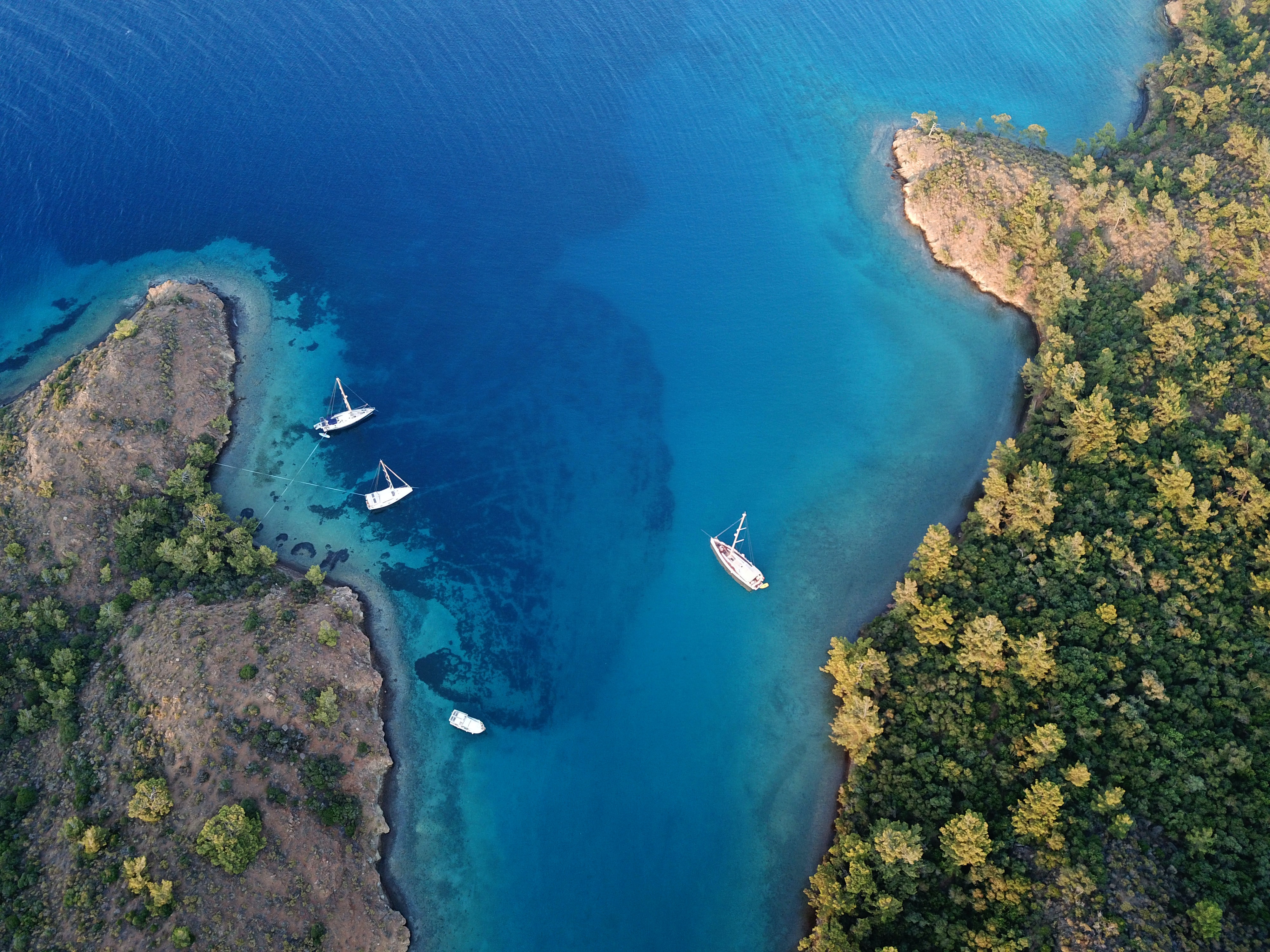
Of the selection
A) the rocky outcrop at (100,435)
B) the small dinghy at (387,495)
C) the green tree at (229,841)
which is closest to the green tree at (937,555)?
the small dinghy at (387,495)

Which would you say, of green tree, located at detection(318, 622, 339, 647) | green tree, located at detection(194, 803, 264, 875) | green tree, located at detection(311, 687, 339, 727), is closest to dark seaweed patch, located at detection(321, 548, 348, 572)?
green tree, located at detection(318, 622, 339, 647)

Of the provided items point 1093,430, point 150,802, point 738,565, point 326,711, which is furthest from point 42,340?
point 1093,430

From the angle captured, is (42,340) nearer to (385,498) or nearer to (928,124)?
(385,498)

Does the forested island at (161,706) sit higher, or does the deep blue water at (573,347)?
the deep blue water at (573,347)

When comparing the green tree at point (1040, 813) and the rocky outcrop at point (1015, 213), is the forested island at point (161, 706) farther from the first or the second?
the rocky outcrop at point (1015, 213)

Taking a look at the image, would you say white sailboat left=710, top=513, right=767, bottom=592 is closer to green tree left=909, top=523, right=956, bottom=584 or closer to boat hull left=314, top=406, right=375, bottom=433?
green tree left=909, top=523, right=956, bottom=584

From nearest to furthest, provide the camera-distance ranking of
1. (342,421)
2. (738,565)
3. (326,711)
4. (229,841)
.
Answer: (229,841)
(326,711)
(738,565)
(342,421)

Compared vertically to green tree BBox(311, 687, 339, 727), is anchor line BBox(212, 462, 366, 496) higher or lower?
lower
